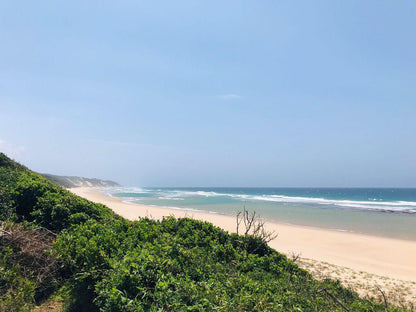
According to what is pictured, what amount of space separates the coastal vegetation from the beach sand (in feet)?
8.28

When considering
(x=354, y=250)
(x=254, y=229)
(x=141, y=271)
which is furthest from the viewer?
(x=354, y=250)

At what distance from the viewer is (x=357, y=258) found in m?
14.8

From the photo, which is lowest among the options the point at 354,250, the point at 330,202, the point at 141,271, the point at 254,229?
the point at 330,202

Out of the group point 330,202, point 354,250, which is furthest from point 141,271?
point 330,202

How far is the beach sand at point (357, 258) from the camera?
1028 centimetres

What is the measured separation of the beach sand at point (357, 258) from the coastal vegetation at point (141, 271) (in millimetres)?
2524

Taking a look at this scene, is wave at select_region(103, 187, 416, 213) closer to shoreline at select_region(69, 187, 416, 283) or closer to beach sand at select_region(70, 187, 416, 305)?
shoreline at select_region(69, 187, 416, 283)

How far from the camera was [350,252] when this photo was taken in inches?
629

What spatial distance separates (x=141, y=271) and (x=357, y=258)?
14.9 metres

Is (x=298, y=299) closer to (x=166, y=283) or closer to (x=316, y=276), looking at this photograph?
(x=166, y=283)

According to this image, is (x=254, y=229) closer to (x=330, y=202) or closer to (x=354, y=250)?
(x=354, y=250)

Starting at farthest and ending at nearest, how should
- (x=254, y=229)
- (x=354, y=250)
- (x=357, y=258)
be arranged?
(x=354, y=250) → (x=357, y=258) → (x=254, y=229)

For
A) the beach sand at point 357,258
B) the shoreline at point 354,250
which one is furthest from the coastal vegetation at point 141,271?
the shoreline at point 354,250

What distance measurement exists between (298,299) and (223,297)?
1.59 m
